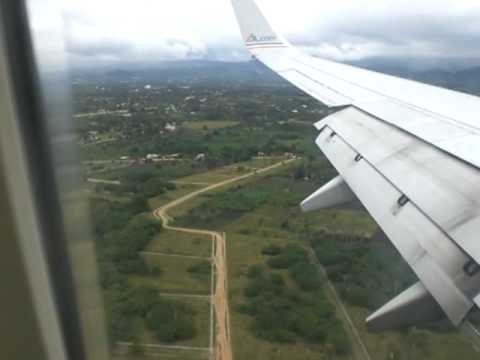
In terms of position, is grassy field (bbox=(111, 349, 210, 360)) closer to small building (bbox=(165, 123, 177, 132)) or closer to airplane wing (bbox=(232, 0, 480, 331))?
airplane wing (bbox=(232, 0, 480, 331))

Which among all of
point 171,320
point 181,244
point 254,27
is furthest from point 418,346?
point 254,27

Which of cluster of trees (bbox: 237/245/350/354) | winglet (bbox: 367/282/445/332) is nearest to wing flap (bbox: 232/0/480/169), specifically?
winglet (bbox: 367/282/445/332)

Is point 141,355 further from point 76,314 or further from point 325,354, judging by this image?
point 76,314

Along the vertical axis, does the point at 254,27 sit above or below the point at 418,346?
above

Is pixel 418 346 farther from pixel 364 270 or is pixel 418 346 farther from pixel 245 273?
pixel 245 273

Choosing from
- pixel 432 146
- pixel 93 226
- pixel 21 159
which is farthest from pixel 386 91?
pixel 21 159

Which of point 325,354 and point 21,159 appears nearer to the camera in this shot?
point 21,159
